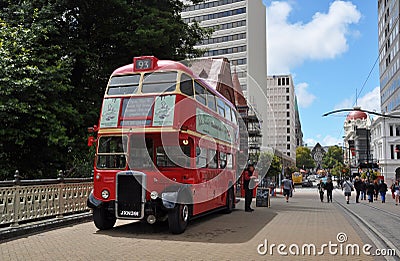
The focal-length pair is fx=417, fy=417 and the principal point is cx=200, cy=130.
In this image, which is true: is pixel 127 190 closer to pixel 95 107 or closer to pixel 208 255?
pixel 208 255

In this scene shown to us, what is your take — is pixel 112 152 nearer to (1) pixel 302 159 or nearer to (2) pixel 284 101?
(2) pixel 284 101

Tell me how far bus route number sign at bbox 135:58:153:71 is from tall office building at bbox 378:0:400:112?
6019 cm

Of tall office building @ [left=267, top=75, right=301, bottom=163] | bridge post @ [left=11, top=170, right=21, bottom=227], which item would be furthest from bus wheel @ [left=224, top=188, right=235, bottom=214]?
tall office building @ [left=267, top=75, right=301, bottom=163]

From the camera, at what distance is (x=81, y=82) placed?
22672 millimetres

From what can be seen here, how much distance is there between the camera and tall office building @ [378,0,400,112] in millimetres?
65312

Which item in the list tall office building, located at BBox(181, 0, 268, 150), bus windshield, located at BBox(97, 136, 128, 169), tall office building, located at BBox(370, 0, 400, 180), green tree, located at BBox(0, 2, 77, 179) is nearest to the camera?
bus windshield, located at BBox(97, 136, 128, 169)

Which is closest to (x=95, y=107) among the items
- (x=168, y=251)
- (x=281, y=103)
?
(x=168, y=251)

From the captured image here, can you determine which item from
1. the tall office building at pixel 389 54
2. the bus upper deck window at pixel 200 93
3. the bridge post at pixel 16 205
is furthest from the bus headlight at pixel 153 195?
the tall office building at pixel 389 54

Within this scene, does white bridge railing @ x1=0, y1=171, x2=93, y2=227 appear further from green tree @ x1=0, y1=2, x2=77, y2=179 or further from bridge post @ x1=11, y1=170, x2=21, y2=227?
green tree @ x1=0, y1=2, x2=77, y2=179

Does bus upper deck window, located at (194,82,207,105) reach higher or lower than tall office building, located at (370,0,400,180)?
lower

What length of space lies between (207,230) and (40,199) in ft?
16.8

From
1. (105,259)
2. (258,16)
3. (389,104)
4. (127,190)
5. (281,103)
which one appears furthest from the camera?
(281,103)

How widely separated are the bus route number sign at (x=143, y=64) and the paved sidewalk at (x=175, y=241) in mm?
4893

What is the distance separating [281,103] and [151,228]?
415 feet
